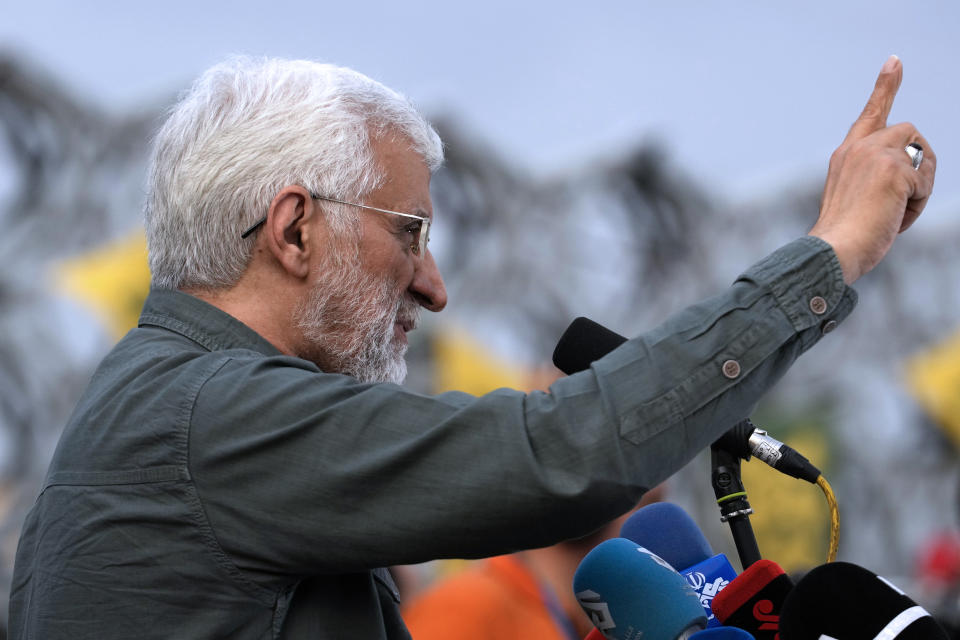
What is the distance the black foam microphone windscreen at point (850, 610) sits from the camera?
5.42 feet

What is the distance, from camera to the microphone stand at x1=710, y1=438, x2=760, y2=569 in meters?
2.03

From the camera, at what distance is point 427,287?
1994 mm

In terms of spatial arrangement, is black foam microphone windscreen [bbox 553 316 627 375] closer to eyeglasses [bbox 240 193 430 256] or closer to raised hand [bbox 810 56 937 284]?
eyeglasses [bbox 240 193 430 256]

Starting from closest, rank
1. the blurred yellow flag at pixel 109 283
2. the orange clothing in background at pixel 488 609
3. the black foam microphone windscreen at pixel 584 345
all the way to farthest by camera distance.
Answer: the black foam microphone windscreen at pixel 584 345 → the orange clothing in background at pixel 488 609 → the blurred yellow flag at pixel 109 283

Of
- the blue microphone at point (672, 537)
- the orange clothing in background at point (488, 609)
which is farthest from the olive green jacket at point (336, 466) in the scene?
the orange clothing in background at point (488, 609)

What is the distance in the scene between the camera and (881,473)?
11641 mm

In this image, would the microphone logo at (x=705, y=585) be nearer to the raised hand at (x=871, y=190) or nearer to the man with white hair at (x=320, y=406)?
the man with white hair at (x=320, y=406)

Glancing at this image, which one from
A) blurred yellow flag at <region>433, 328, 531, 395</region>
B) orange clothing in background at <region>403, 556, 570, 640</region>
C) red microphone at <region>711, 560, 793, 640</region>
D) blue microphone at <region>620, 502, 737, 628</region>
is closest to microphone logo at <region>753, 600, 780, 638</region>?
red microphone at <region>711, 560, 793, 640</region>

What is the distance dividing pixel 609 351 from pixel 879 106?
0.58m

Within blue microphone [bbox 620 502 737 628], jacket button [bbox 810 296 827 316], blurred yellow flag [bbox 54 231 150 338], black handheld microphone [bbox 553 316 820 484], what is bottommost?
blurred yellow flag [bbox 54 231 150 338]

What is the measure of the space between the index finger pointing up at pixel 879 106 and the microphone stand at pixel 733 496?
633 mm

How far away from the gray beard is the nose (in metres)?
0.03

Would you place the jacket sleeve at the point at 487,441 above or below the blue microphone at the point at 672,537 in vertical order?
above

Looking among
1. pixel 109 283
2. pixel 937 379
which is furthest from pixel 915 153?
pixel 937 379
